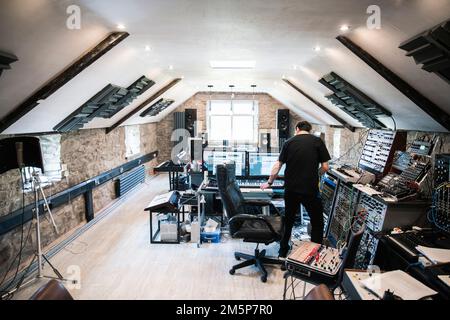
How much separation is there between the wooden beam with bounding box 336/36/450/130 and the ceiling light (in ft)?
5.68

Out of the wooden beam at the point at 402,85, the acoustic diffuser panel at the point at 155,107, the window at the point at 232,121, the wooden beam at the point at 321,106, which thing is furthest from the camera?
the window at the point at 232,121

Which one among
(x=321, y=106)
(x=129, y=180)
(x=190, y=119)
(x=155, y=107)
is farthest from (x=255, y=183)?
(x=190, y=119)

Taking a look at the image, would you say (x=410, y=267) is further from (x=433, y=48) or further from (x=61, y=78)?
(x=61, y=78)

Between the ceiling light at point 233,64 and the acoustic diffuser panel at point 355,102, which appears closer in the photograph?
the acoustic diffuser panel at point 355,102

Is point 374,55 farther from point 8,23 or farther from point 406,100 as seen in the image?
point 8,23

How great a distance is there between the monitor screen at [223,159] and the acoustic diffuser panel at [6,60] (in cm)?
276

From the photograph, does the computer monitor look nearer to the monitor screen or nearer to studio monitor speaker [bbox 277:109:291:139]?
the monitor screen

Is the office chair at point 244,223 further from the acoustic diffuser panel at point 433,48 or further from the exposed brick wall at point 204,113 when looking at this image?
the exposed brick wall at point 204,113

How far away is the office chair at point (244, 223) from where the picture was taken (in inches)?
114

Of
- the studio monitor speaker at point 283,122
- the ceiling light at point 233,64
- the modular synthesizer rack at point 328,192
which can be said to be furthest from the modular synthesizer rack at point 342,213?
the studio monitor speaker at point 283,122

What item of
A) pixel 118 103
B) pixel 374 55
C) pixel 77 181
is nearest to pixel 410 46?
pixel 374 55

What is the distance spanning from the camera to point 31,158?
2828mm

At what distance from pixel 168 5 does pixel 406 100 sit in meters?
2.36

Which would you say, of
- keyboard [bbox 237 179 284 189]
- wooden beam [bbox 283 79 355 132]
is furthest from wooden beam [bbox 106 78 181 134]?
keyboard [bbox 237 179 284 189]
